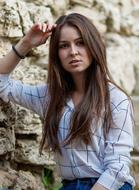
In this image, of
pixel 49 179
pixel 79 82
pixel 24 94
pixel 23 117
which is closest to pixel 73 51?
pixel 79 82

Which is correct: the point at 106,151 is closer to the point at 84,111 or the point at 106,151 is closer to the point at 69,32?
the point at 84,111

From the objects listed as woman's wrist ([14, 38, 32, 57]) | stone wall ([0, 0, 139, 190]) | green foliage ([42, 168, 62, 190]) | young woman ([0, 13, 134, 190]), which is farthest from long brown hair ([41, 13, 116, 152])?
green foliage ([42, 168, 62, 190])

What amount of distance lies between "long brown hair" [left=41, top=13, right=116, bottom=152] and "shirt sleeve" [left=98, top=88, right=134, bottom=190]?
0.13ft

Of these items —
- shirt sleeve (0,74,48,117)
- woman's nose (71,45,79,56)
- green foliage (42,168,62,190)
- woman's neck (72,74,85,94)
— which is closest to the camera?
woman's nose (71,45,79,56)

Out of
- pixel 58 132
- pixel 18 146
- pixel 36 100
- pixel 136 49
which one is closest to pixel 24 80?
pixel 18 146

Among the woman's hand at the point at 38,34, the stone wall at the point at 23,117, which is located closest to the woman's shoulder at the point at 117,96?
the woman's hand at the point at 38,34

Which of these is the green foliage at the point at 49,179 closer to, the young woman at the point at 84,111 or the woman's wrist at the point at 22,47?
the young woman at the point at 84,111

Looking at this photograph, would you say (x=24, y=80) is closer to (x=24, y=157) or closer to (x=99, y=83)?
(x=24, y=157)

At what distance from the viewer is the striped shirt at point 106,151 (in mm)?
2381

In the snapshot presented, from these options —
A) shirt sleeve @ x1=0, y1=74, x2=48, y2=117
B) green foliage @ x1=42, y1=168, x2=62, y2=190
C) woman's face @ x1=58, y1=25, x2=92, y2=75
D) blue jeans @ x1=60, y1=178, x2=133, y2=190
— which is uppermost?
woman's face @ x1=58, y1=25, x2=92, y2=75

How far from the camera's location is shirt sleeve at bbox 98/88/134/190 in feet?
7.78

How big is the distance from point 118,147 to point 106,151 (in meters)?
0.07

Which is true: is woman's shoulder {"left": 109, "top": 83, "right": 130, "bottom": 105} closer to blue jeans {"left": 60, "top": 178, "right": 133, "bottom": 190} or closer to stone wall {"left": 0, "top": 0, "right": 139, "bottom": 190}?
blue jeans {"left": 60, "top": 178, "right": 133, "bottom": 190}

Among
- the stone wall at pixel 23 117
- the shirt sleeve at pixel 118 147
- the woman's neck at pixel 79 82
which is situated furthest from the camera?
the stone wall at pixel 23 117
